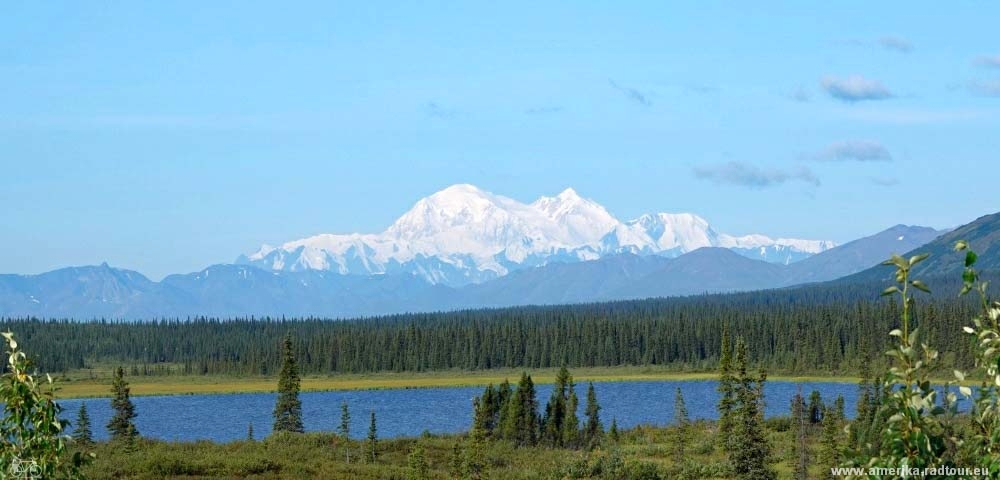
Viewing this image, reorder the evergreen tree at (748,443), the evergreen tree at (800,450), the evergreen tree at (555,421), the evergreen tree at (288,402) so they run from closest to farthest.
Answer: the evergreen tree at (748,443), the evergreen tree at (800,450), the evergreen tree at (288,402), the evergreen tree at (555,421)

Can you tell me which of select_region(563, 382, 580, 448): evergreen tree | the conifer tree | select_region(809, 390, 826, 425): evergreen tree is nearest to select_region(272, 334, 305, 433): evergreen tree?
select_region(563, 382, 580, 448): evergreen tree

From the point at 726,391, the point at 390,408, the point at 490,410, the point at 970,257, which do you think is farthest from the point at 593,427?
the point at 970,257

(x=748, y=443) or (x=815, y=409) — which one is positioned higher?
(x=748, y=443)

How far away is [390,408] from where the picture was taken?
139m

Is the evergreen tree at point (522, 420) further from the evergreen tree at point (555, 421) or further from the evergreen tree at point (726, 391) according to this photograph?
the evergreen tree at point (726, 391)

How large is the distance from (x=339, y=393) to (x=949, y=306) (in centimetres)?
9656

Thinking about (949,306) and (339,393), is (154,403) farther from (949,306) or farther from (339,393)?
(949,306)

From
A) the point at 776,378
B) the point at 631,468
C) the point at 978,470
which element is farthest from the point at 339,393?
the point at 978,470

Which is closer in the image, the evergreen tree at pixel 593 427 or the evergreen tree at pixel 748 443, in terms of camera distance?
the evergreen tree at pixel 748 443

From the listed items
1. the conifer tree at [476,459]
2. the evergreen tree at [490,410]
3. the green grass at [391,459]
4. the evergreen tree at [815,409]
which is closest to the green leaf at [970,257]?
the green grass at [391,459]

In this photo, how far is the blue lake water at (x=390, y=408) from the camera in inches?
4508

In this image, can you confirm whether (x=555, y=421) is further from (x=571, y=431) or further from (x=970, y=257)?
(x=970, y=257)

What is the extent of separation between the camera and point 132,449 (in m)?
70.6

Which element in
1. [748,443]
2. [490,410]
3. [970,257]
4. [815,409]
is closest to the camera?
[970,257]
